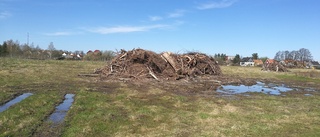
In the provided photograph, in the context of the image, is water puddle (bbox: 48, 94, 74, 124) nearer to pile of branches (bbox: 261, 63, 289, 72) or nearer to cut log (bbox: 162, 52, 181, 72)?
cut log (bbox: 162, 52, 181, 72)

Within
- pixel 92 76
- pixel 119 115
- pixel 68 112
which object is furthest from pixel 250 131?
pixel 92 76

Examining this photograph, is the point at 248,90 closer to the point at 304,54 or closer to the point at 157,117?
the point at 157,117

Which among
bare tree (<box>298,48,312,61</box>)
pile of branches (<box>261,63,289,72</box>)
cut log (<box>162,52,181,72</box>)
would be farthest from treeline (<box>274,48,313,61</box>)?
cut log (<box>162,52,181,72</box>)

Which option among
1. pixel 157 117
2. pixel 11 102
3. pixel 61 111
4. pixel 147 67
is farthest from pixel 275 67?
pixel 11 102

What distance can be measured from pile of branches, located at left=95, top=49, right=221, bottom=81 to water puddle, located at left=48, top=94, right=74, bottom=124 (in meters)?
10.3

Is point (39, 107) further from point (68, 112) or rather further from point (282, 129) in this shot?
point (282, 129)

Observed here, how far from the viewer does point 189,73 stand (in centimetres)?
2462

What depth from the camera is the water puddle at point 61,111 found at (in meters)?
8.84

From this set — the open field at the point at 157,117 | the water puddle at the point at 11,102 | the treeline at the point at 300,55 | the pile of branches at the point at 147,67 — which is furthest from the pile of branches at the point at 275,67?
the treeline at the point at 300,55

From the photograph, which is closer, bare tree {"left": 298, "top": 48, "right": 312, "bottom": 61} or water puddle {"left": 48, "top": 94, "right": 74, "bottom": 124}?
water puddle {"left": 48, "top": 94, "right": 74, "bottom": 124}

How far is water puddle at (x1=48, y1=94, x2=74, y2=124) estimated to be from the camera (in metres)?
8.84

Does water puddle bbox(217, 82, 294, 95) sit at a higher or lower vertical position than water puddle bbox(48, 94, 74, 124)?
higher

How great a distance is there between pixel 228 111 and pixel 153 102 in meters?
3.48

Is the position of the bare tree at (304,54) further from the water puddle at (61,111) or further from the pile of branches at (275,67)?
the water puddle at (61,111)
